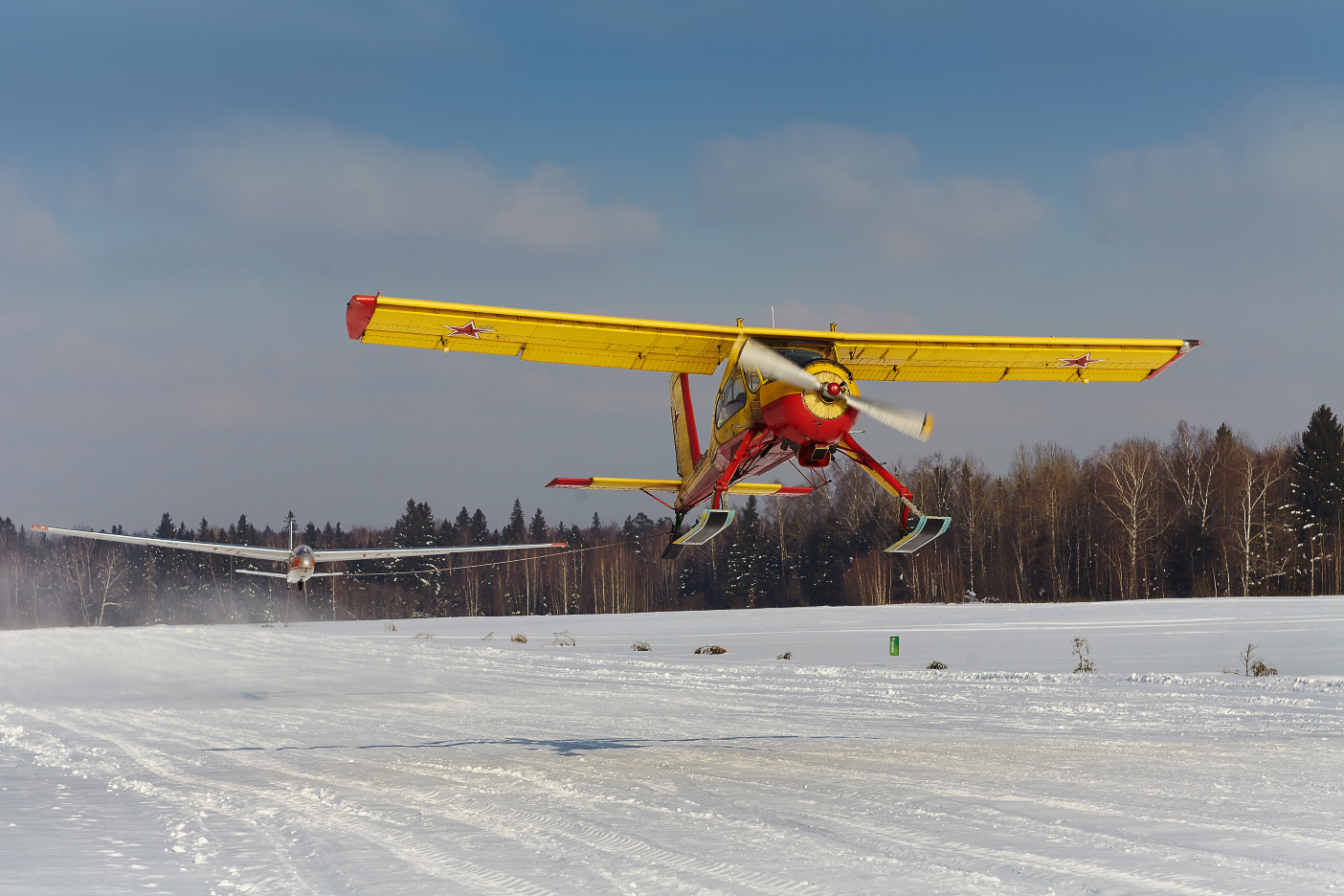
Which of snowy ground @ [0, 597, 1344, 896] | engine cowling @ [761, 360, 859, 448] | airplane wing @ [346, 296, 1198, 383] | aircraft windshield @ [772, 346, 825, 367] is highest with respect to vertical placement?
airplane wing @ [346, 296, 1198, 383]

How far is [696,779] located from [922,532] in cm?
540

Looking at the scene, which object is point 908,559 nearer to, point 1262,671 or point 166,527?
point 1262,671

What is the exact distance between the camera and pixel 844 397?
1167 centimetres

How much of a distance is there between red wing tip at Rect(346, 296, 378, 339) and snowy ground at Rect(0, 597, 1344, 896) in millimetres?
5644

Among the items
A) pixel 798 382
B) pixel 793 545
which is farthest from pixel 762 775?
pixel 793 545

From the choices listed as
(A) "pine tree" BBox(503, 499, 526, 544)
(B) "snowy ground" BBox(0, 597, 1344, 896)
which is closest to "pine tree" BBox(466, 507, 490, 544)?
(A) "pine tree" BBox(503, 499, 526, 544)

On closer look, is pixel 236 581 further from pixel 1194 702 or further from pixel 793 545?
pixel 1194 702

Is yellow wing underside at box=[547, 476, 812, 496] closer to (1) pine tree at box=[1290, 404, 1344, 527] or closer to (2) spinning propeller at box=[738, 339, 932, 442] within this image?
(2) spinning propeller at box=[738, 339, 932, 442]

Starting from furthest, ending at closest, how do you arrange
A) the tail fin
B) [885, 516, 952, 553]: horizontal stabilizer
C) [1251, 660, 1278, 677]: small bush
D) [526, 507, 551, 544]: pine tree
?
1. [526, 507, 551, 544]: pine tree
2. the tail fin
3. [1251, 660, 1278, 677]: small bush
4. [885, 516, 952, 553]: horizontal stabilizer

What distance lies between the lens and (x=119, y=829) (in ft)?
22.2

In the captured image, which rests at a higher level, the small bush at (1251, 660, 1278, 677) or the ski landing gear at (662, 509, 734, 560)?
the ski landing gear at (662, 509, 734, 560)

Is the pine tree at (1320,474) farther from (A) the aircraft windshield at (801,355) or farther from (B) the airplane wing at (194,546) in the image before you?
(B) the airplane wing at (194,546)

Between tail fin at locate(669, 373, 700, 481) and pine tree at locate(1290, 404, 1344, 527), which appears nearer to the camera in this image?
tail fin at locate(669, 373, 700, 481)

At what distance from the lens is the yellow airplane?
38.9 ft
